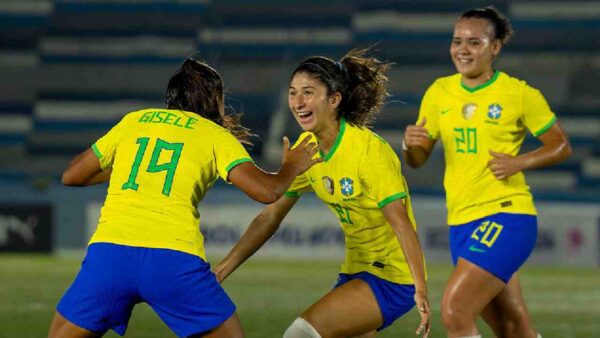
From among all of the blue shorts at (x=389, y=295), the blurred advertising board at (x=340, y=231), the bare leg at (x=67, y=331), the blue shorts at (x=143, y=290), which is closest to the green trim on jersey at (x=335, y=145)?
the blue shorts at (x=389, y=295)

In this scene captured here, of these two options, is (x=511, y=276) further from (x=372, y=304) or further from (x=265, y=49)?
(x=265, y=49)

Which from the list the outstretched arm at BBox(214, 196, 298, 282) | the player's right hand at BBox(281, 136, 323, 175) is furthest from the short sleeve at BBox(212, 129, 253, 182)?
the outstretched arm at BBox(214, 196, 298, 282)

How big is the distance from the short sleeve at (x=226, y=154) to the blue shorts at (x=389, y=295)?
1186mm

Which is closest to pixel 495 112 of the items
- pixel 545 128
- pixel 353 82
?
pixel 545 128

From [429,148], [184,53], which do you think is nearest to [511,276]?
[429,148]

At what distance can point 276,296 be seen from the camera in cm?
1265

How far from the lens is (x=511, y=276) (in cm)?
583

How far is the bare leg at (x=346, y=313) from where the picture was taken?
17.6ft

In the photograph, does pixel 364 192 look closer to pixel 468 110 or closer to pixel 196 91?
pixel 468 110

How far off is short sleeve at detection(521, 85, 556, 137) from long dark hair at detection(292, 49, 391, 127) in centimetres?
73

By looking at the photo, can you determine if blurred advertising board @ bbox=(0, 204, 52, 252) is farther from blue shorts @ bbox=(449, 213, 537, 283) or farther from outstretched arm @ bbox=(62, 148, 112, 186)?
outstretched arm @ bbox=(62, 148, 112, 186)

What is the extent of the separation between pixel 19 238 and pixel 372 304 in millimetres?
14313

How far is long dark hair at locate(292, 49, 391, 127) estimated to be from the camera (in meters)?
5.41

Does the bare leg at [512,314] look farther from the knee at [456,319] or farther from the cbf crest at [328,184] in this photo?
the cbf crest at [328,184]
